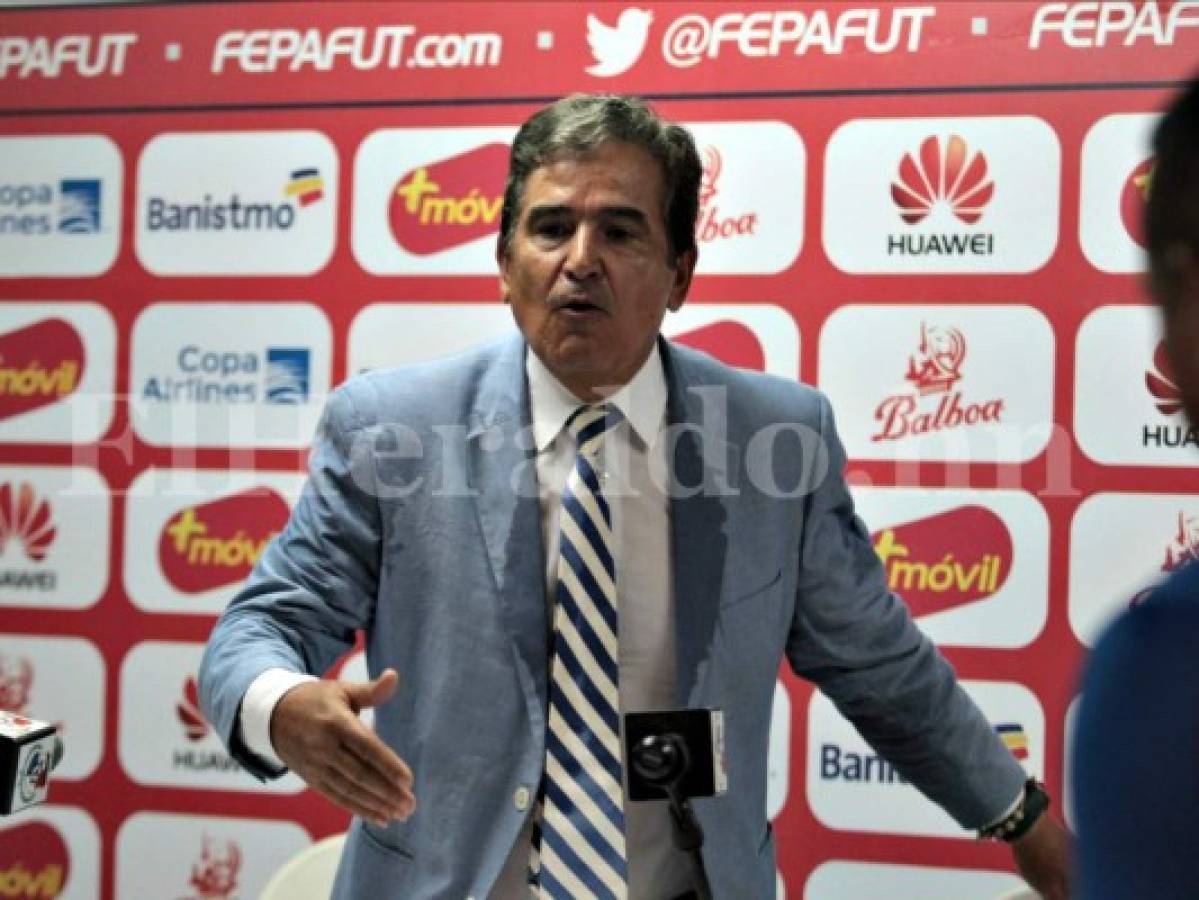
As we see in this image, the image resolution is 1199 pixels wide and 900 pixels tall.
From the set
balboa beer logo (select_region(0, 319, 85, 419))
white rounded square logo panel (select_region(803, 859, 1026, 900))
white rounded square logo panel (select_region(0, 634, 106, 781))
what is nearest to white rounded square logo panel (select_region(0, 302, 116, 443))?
balboa beer logo (select_region(0, 319, 85, 419))

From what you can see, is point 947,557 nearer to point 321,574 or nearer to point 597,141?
point 597,141

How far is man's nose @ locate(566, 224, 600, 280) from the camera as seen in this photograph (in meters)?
2.23

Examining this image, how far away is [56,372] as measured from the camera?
11.2 feet

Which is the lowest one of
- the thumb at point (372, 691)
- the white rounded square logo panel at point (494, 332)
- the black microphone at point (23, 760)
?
the black microphone at point (23, 760)

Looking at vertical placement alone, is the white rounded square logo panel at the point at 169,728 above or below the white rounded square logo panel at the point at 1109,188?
below

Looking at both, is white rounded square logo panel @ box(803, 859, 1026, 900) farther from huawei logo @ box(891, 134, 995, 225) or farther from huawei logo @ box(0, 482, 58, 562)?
huawei logo @ box(0, 482, 58, 562)

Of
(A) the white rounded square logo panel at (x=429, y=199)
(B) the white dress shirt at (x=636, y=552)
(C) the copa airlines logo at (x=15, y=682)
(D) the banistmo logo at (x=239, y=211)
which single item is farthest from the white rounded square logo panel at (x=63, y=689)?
(B) the white dress shirt at (x=636, y=552)

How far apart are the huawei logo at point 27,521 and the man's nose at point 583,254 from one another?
175cm

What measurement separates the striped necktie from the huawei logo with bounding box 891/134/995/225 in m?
1.17

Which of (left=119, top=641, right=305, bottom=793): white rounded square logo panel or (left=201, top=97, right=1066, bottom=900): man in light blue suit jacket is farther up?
(left=201, top=97, right=1066, bottom=900): man in light blue suit jacket

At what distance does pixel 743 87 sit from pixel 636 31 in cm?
26

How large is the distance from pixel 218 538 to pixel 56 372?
552 mm

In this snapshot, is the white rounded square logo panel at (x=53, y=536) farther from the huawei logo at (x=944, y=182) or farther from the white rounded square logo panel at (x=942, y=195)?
the huawei logo at (x=944, y=182)

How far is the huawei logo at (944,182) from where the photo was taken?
299 centimetres
